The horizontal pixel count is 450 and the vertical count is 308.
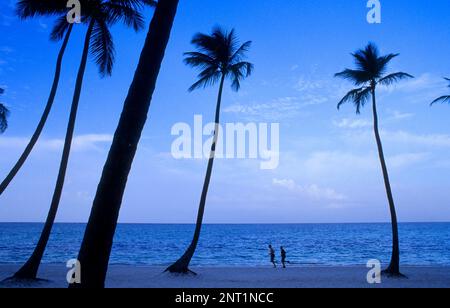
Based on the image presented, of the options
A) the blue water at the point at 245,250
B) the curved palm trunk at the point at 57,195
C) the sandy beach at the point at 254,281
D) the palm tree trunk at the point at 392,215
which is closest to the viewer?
the curved palm trunk at the point at 57,195

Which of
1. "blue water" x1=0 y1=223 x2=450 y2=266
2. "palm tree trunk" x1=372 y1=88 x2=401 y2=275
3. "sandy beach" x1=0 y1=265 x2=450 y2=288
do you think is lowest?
"blue water" x1=0 y1=223 x2=450 y2=266

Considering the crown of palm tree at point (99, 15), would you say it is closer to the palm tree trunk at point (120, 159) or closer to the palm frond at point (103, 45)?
the palm frond at point (103, 45)

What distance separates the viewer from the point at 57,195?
13906 millimetres

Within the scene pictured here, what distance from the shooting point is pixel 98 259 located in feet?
15.4

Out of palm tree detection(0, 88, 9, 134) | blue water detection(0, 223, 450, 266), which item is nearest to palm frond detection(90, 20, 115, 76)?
palm tree detection(0, 88, 9, 134)

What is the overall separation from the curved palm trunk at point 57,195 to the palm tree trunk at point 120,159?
1008cm

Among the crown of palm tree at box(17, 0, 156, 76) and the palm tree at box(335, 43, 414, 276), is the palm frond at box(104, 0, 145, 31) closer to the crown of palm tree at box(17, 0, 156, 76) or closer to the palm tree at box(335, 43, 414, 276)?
the crown of palm tree at box(17, 0, 156, 76)

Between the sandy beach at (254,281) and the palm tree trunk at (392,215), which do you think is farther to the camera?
the palm tree trunk at (392,215)

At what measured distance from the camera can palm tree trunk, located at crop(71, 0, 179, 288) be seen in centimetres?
470

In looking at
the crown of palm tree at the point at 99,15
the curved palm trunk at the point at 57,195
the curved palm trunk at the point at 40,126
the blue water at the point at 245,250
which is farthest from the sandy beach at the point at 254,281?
the blue water at the point at 245,250

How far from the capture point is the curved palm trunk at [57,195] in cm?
1377

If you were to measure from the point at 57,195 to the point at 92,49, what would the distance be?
6.76 meters
